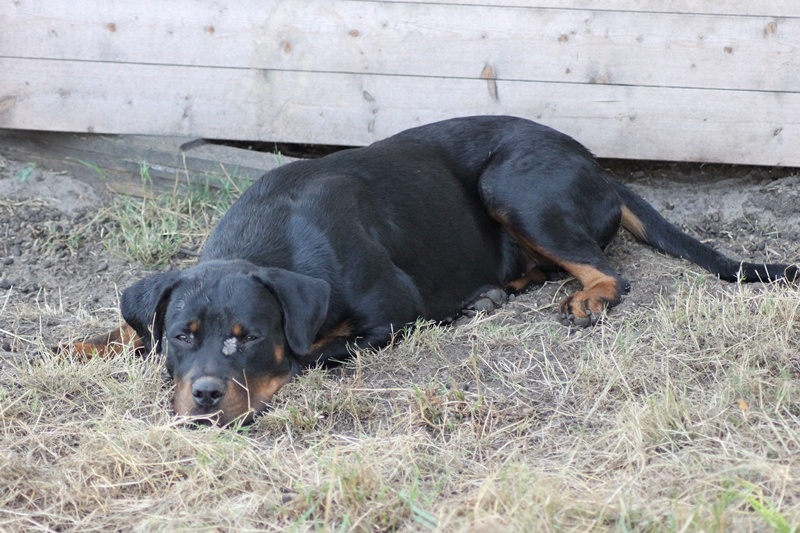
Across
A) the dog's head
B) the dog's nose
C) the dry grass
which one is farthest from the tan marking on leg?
the dog's nose

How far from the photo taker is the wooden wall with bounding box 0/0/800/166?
18.2 feet

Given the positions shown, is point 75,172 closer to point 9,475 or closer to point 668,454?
point 9,475

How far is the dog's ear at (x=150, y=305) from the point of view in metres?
3.93

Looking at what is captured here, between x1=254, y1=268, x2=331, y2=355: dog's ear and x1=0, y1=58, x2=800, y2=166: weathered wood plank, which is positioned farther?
x1=0, y1=58, x2=800, y2=166: weathered wood plank

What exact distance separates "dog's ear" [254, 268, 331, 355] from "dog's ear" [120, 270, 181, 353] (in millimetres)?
374

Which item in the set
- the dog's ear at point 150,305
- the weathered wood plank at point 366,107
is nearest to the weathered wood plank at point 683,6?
the weathered wood plank at point 366,107

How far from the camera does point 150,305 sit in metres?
3.94

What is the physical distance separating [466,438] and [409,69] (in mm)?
2868

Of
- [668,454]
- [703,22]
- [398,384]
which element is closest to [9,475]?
[398,384]

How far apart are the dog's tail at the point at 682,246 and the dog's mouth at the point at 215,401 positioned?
91.0 inches

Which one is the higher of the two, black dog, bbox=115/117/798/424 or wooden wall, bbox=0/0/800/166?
wooden wall, bbox=0/0/800/166

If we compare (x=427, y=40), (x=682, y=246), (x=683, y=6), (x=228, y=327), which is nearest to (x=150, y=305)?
(x=228, y=327)

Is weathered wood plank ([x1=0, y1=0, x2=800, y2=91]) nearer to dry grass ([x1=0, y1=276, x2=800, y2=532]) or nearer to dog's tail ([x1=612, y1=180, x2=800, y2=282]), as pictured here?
dog's tail ([x1=612, y1=180, x2=800, y2=282])

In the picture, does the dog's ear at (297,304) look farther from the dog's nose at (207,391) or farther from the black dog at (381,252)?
the dog's nose at (207,391)
